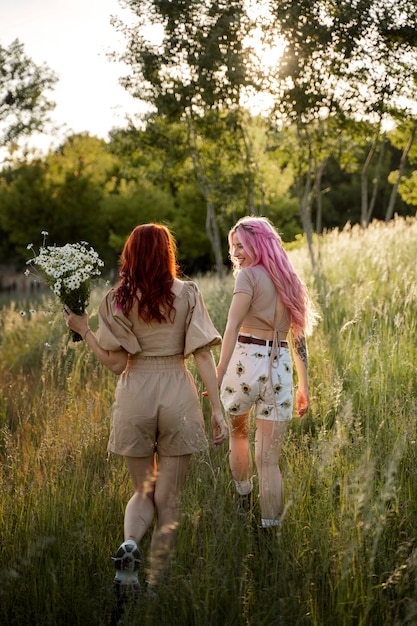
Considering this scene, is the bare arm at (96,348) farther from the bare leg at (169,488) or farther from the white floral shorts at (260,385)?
the white floral shorts at (260,385)

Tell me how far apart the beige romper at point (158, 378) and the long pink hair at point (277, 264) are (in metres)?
0.60

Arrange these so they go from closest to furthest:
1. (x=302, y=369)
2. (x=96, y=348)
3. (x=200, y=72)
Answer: (x=96, y=348)
(x=302, y=369)
(x=200, y=72)

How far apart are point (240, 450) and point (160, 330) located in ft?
3.65

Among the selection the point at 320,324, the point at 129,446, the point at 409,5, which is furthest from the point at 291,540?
the point at 409,5

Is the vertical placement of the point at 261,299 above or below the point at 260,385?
above

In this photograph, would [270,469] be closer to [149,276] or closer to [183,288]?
[183,288]

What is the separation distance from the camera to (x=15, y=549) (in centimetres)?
408

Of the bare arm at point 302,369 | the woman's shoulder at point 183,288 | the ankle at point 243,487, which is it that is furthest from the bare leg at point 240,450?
the woman's shoulder at point 183,288

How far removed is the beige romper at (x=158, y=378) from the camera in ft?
12.9

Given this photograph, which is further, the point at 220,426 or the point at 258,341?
the point at 258,341

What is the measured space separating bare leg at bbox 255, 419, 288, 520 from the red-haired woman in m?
0.45

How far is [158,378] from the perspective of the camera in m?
3.95

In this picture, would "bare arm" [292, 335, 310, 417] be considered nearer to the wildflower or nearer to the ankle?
the wildflower

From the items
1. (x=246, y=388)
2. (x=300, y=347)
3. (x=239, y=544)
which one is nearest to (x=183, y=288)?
(x=246, y=388)
